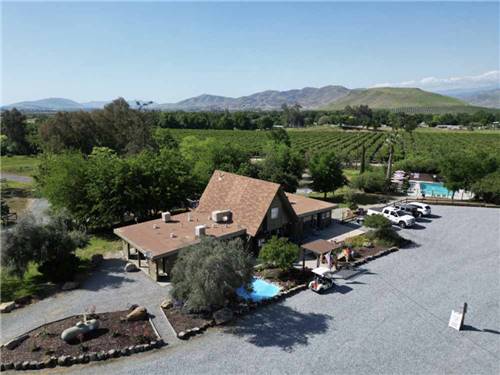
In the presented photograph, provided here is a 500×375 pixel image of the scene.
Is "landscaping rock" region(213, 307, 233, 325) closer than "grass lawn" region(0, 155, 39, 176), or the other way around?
"landscaping rock" region(213, 307, 233, 325)

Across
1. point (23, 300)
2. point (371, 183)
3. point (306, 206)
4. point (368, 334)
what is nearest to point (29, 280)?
point (23, 300)

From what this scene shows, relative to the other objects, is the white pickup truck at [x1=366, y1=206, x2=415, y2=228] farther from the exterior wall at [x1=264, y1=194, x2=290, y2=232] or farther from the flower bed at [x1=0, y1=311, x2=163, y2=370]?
the flower bed at [x1=0, y1=311, x2=163, y2=370]

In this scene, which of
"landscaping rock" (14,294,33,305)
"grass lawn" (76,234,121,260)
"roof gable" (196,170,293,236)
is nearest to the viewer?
"landscaping rock" (14,294,33,305)

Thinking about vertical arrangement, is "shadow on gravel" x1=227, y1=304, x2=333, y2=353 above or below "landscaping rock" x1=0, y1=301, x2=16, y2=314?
below

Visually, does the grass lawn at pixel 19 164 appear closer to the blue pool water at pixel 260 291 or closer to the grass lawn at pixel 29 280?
the grass lawn at pixel 29 280

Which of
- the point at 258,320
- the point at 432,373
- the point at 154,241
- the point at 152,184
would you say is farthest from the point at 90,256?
the point at 432,373

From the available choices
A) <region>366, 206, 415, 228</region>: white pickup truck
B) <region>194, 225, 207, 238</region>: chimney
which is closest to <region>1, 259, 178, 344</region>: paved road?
<region>194, 225, 207, 238</region>: chimney

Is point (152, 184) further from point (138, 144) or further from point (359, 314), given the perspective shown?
point (138, 144)

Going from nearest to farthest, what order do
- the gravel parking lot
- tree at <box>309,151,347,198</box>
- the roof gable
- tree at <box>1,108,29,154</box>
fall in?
the gravel parking lot, the roof gable, tree at <box>309,151,347,198</box>, tree at <box>1,108,29,154</box>
